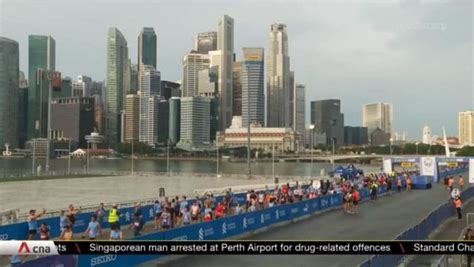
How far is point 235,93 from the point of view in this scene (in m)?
20.4

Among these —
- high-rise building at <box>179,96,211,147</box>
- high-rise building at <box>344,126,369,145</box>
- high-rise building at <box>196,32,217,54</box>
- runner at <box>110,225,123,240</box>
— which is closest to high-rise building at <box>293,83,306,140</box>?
high-rise building at <box>344,126,369,145</box>

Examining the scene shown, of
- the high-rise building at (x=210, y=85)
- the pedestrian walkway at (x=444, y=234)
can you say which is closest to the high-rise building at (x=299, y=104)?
the high-rise building at (x=210, y=85)

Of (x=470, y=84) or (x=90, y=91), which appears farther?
(x=90, y=91)

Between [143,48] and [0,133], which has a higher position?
[143,48]

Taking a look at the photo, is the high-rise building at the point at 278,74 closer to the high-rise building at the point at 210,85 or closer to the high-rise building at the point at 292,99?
the high-rise building at the point at 292,99

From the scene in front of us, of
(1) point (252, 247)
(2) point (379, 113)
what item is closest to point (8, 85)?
(2) point (379, 113)

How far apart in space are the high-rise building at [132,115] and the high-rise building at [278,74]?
3.85m

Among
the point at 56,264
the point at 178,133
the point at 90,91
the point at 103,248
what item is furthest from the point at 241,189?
the point at 103,248

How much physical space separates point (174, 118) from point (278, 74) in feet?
19.6

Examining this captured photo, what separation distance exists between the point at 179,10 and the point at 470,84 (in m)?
5.21

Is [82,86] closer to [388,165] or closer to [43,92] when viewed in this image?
[43,92]

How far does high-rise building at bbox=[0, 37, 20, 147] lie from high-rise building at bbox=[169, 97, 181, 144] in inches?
205

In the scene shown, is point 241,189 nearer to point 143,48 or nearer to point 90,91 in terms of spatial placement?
point 90,91

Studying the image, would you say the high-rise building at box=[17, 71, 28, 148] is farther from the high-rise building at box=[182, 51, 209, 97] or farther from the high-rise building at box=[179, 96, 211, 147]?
the high-rise building at box=[179, 96, 211, 147]
